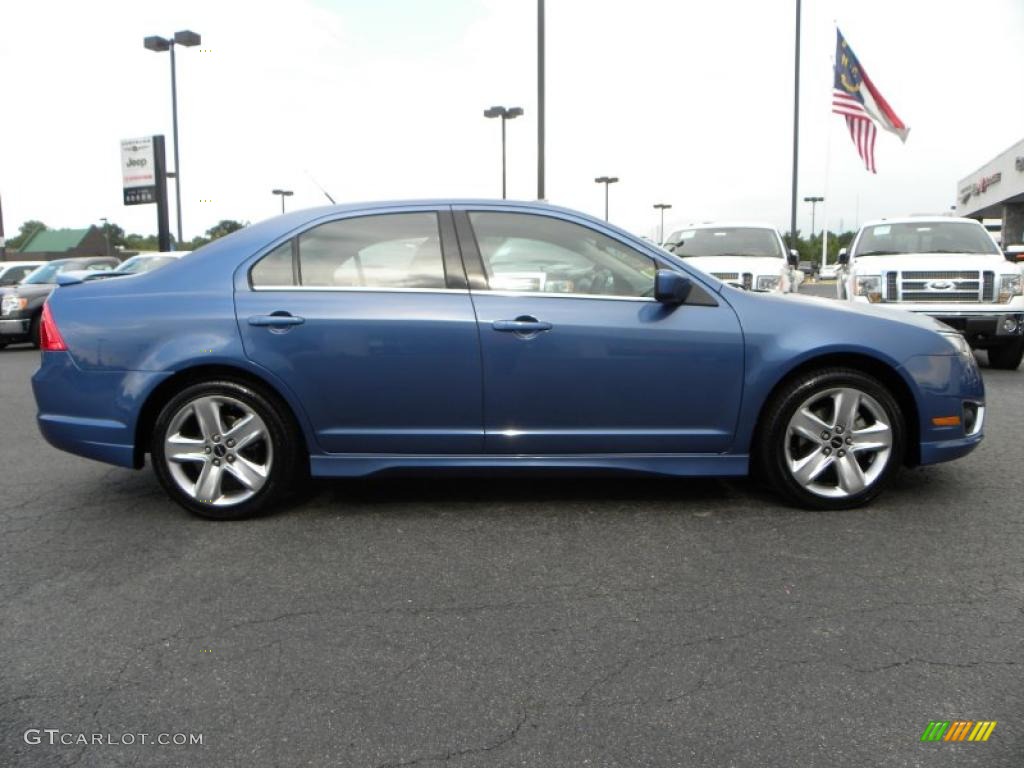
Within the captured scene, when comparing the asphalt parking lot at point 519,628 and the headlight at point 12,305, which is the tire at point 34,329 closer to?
the headlight at point 12,305

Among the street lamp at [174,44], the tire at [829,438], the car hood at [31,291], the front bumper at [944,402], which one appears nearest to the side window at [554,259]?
the tire at [829,438]

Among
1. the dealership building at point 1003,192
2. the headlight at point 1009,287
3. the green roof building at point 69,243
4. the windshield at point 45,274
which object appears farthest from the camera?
the green roof building at point 69,243

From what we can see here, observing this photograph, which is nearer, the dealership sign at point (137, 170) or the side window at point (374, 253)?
the side window at point (374, 253)

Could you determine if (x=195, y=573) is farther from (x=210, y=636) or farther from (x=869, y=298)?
(x=869, y=298)

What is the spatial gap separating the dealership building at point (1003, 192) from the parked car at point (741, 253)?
120ft

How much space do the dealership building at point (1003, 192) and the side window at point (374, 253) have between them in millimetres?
45529

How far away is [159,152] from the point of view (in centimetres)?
2953

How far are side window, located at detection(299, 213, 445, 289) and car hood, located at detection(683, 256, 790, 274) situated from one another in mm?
7262

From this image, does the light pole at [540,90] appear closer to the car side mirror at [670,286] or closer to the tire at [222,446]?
the car side mirror at [670,286]

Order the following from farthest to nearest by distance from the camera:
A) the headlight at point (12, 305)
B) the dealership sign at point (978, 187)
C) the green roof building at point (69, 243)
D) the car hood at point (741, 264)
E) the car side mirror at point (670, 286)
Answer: the green roof building at point (69, 243) < the dealership sign at point (978, 187) < the headlight at point (12, 305) < the car hood at point (741, 264) < the car side mirror at point (670, 286)

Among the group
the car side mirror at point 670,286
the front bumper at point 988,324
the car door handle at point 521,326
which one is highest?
the car side mirror at point 670,286

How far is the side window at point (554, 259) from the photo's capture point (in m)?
4.38

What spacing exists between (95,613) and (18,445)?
383 cm

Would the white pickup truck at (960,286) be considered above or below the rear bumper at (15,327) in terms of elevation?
above
